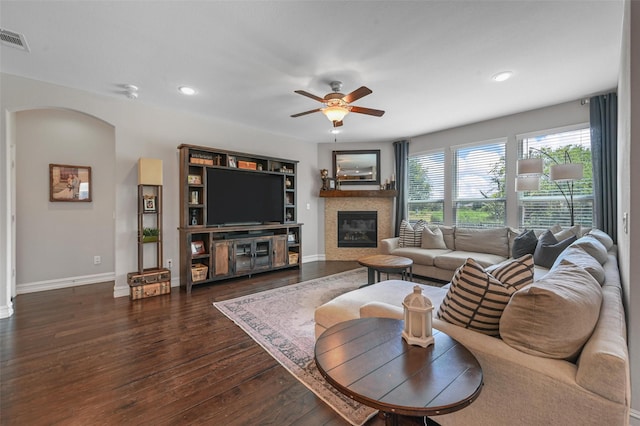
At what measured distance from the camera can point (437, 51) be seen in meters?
2.48

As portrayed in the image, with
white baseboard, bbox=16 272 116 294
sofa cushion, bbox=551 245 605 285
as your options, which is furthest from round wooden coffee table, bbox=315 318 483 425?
white baseboard, bbox=16 272 116 294

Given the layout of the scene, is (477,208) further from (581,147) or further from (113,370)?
(113,370)

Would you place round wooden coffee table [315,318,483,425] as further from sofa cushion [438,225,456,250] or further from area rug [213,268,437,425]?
sofa cushion [438,225,456,250]

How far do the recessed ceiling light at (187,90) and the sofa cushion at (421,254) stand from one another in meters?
3.87

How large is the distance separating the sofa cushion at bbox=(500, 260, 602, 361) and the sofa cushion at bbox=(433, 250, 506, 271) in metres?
2.82

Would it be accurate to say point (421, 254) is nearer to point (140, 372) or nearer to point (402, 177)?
point (402, 177)

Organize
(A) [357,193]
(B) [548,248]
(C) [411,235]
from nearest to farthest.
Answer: (B) [548,248] → (C) [411,235] → (A) [357,193]

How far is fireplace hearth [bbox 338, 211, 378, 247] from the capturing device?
6035 mm

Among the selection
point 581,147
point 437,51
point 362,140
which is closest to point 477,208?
point 581,147

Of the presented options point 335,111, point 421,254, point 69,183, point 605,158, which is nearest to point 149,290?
point 69,183

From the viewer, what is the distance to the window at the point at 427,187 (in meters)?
5.27

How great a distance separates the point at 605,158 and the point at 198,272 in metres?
5.60

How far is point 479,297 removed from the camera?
133cm

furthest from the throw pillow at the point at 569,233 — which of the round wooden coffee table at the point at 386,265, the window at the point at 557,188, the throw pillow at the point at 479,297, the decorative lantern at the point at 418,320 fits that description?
the decorative lantern at the point at 418,320
